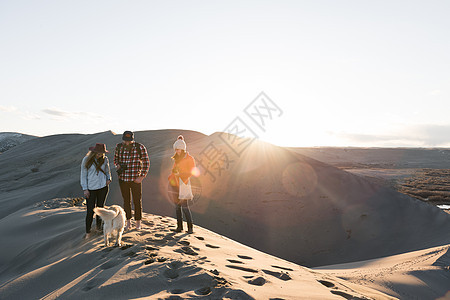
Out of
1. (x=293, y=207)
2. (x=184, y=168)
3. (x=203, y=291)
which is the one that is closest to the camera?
(x=203, y=291)

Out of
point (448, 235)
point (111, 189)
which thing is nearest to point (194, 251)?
point (111, 189)

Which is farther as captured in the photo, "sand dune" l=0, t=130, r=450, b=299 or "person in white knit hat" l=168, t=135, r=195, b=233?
"person in white knit hat" l=168, t=135, r=195, b=233

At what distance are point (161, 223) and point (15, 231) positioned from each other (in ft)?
10.1

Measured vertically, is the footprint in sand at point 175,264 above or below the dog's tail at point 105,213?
below

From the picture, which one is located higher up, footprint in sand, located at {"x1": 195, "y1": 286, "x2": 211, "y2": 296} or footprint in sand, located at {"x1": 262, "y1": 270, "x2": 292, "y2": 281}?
footprint in sand, located at {"x1": 195, "y1": 286, "x2": 211, "y2": 296}

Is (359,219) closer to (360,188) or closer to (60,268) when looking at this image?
(360,188)

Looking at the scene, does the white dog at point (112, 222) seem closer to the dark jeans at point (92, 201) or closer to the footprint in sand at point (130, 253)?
the footprint in sand at point (130, 253)

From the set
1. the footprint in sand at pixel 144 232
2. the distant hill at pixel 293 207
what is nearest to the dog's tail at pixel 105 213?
the footprint in sand at pixel 144 232

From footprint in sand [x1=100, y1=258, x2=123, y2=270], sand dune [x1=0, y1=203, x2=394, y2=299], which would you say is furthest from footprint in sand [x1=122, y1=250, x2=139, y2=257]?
footprint in sand [x1=100, y1=258, x2=123, y2=270]

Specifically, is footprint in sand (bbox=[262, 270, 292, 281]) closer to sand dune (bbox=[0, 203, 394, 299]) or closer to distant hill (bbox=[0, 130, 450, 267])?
sand dune (bbox=[0, 203, 394, 299])

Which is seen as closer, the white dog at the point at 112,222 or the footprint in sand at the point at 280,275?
the footprint in sand at the point at 280,275

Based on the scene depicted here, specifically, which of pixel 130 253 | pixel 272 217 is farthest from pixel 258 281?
pixel 272 217

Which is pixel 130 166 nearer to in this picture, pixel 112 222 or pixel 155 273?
pixel 112 222

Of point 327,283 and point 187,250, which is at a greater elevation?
point 187,250
